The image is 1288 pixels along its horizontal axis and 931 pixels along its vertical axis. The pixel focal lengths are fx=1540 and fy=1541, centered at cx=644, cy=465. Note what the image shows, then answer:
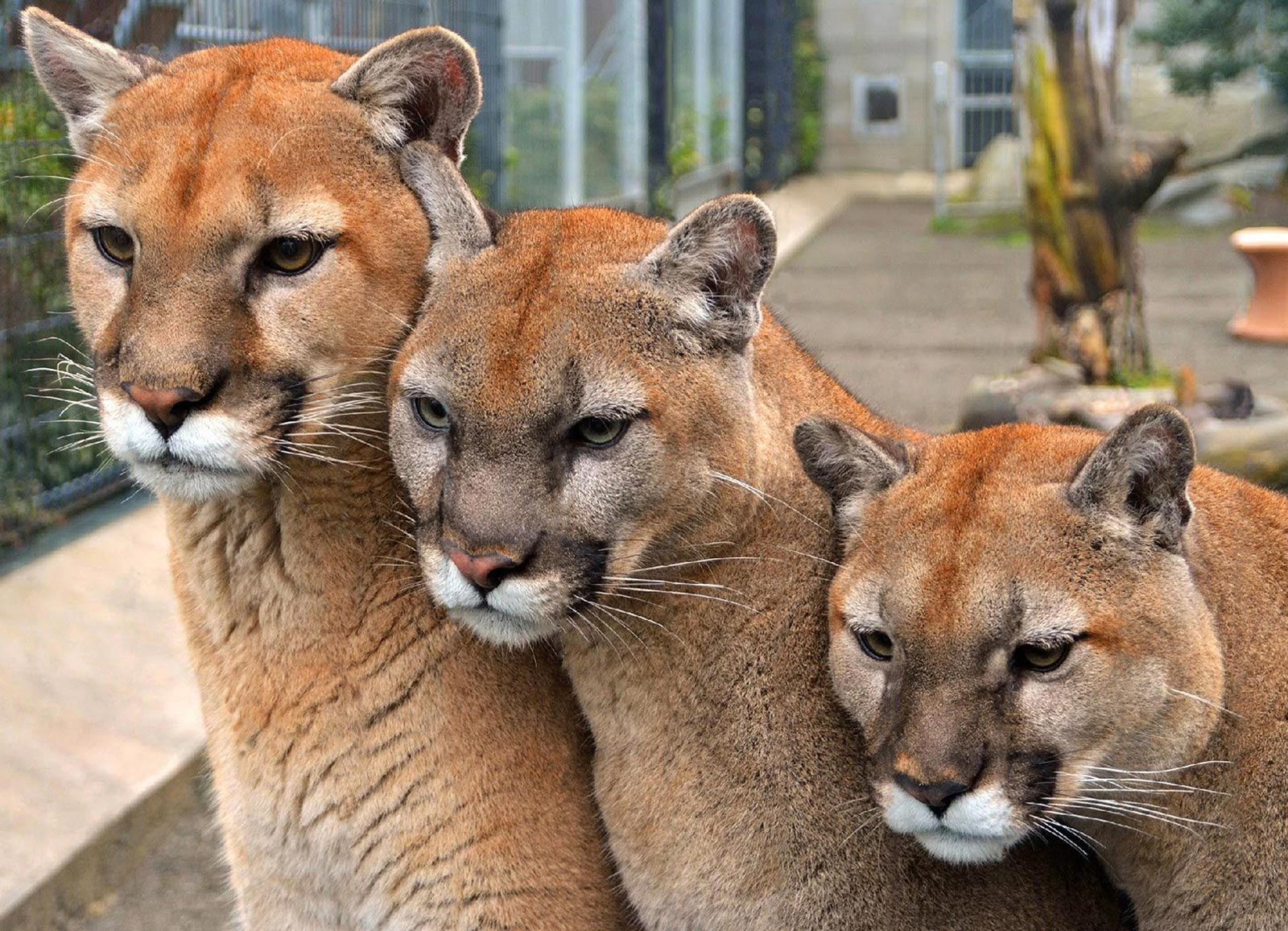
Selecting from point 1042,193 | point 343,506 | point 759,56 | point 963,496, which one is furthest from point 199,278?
point 759,56

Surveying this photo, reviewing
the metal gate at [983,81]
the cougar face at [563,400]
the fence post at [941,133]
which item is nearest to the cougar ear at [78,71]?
the cougar face at [563,400]

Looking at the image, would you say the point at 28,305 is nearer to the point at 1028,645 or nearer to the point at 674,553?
the point at 674,553

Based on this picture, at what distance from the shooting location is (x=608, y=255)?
3982 mm

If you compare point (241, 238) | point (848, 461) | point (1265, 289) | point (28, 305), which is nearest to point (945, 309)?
point (1265, 289)

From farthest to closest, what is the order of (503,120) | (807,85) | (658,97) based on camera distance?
(807,85)
(658,97)
(503,120)

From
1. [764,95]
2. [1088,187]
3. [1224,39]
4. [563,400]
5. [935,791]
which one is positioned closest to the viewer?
[935,791]

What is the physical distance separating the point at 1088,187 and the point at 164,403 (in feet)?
27.9

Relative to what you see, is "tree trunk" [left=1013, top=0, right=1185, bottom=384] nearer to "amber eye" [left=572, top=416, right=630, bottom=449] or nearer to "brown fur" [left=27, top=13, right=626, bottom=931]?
"brown fur" [left=27, top=13, right=626, bottom=931]

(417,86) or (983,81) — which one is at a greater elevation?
(417,86)

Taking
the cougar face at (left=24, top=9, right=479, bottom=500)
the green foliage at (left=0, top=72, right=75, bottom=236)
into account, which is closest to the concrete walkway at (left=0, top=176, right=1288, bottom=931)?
the cougar face at (left=24, top=9, right=479, bottom=500)

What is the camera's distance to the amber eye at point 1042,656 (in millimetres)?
3395

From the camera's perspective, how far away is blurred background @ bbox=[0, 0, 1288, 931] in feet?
21.6

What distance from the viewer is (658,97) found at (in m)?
16.3

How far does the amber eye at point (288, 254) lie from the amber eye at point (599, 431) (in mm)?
790
